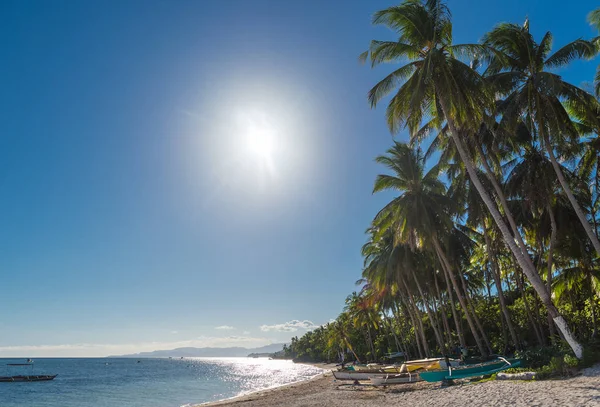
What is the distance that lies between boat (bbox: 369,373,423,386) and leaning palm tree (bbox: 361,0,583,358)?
9341 millimetres

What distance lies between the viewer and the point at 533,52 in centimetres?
1588

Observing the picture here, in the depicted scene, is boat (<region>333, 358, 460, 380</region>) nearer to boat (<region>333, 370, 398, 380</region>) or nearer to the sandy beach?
boat (<region>333, 370, 398, 380</region>)

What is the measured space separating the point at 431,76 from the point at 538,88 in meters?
4.87

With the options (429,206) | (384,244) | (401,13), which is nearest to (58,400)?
(384,244)

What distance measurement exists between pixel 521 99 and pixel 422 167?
8334mm

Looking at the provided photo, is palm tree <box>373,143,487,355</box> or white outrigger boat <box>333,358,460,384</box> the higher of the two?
palm tree <box>373,143,487,355</box>

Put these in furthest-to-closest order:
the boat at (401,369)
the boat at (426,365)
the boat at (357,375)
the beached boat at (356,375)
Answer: the beached boat at (356,375), the boat at (357,375), the boat at (401,369), the boat at (426,365)

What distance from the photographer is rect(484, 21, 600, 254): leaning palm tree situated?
1468 cm

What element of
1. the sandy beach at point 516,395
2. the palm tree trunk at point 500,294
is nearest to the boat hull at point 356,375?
the sandy beach at point 516,395

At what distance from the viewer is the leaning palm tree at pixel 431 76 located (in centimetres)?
1430

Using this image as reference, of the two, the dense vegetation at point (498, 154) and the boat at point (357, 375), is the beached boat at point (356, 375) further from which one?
the dense vegetation at point (498, 154)

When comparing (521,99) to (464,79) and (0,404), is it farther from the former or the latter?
(0,404)

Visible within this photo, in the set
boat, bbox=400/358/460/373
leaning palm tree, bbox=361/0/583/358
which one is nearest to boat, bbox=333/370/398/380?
boat, bbox=400/358/460/373

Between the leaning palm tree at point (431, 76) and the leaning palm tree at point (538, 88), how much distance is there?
4.54ft
